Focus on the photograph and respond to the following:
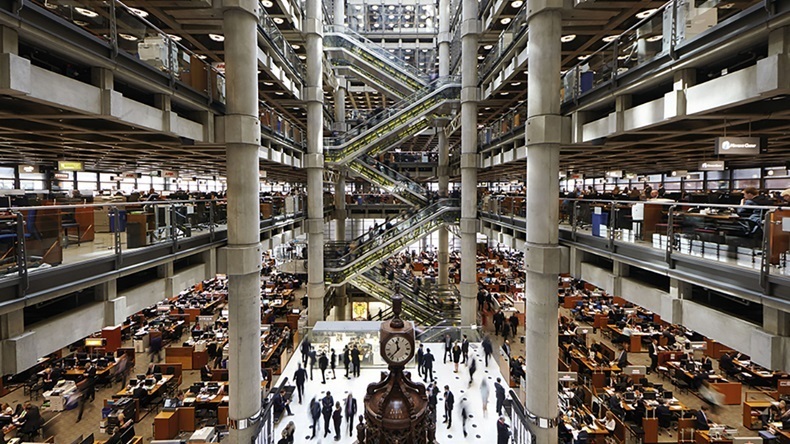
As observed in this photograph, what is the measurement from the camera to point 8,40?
184 inches

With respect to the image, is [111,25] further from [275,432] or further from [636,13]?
[636,13]

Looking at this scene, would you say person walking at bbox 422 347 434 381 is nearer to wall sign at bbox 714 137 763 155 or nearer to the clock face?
the clock face

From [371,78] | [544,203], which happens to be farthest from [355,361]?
[371,78]

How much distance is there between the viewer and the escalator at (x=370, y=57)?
21.4 metres

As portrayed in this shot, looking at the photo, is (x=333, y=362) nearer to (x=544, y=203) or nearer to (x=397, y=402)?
(x=544, y=203)

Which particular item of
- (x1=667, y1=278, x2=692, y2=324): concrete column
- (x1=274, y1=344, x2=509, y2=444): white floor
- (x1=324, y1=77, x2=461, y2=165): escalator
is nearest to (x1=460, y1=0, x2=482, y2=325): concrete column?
(x1=324, y1=77, x2=461, y2=165): escalator

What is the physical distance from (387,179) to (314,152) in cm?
445

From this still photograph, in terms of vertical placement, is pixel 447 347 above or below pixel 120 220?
below

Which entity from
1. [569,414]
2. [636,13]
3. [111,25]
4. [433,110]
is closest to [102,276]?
[111,25]

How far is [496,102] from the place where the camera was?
19719 millimetres

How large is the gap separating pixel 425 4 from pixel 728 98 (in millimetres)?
32422

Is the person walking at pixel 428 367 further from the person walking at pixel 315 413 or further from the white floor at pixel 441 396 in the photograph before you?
the person walking at pixel 315 413

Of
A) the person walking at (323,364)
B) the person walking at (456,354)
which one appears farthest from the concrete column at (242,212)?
the person walking at (456,354)

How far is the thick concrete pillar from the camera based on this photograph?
24.0 meters
